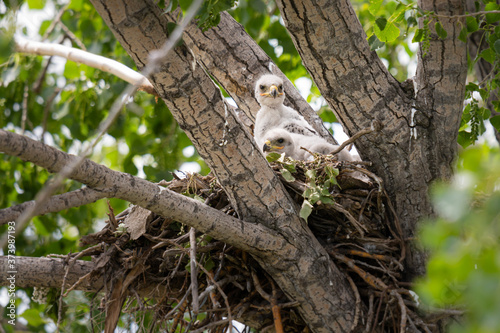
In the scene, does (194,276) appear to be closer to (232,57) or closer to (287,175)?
(287,175)

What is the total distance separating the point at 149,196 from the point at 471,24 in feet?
6.89

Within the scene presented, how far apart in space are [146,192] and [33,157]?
1.77 feet

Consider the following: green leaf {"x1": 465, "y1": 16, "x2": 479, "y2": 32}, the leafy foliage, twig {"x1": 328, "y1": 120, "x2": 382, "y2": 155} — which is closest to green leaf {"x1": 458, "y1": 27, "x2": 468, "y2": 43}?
green leaf {"x1": 465, "y1": 16, "x2": 479, "y2": 32}

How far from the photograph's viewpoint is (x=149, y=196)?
2133mm

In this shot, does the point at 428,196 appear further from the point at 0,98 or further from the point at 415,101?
the point at 0,98

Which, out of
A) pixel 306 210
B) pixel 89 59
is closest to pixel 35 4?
pixel 89 59

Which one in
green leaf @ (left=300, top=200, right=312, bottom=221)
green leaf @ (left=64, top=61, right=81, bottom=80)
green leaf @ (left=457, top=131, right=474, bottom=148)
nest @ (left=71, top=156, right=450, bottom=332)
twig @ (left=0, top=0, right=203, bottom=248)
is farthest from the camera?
green leaf @ (left=64, top=61, right=81, bottom=80)

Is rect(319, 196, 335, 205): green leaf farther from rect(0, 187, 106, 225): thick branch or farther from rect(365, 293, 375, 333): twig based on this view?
rect(0, 187, 106, 225): thick branch

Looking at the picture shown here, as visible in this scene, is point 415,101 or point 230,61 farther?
point 230,61

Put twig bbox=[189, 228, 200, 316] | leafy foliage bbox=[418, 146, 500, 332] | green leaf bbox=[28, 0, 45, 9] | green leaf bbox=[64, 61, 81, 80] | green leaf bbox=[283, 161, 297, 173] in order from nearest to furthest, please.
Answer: leafy foliage bbox=[418, 146, 500, 332] → twig bbox=[189, 228, 200, 316] → green leaf bbox=[283, 161, 297, 173] → green leaf bbox=[64, 61, 81, 80] → green leaf bbox=[28, 0, 45, 9]

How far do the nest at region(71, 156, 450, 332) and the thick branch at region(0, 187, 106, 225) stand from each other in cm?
84

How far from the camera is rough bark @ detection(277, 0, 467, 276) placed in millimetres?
2859

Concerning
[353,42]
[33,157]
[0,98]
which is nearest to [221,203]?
[353,42]

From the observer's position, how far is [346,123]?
9.98ft
